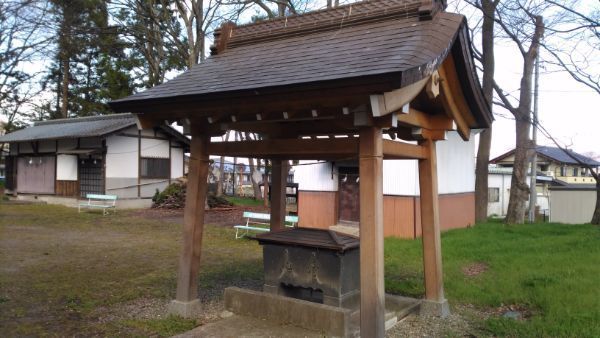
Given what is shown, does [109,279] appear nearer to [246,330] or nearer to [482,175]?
[246,330]

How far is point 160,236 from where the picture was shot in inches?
543

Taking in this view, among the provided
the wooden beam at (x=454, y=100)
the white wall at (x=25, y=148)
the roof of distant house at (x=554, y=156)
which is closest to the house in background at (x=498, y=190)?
the roof of distant house at (x=554, y=156)

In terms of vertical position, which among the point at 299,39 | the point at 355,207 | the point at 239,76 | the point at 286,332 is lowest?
the point at 286,332

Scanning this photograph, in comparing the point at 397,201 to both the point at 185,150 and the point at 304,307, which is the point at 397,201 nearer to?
the point at 304,307

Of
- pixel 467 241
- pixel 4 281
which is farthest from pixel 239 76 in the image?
pixel 467 241

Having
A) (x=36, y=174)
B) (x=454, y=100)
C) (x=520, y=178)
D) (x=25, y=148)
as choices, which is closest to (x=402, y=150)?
(x=454, y=100)

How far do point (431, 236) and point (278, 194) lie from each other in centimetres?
243

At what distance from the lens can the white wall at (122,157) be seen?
22.0 meters

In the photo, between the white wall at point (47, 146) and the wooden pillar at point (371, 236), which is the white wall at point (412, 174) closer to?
the wooden pillar at point (371, 236)

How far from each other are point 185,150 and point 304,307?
21.5m

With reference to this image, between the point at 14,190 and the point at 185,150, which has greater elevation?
the point at 185,150

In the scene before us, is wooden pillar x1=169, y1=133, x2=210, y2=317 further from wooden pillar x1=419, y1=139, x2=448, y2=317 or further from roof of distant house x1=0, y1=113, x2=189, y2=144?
roof of distant house x1=0, y1=113, x2=189, y2=144

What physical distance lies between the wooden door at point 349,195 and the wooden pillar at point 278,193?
23.8ft

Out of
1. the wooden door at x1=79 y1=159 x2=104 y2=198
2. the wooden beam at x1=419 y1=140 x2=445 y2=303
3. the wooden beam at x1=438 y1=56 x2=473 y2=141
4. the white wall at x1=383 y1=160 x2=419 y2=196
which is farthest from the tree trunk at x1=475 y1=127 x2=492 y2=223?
the wooden door at x1=79 y1=159 x2=104 y2=198
